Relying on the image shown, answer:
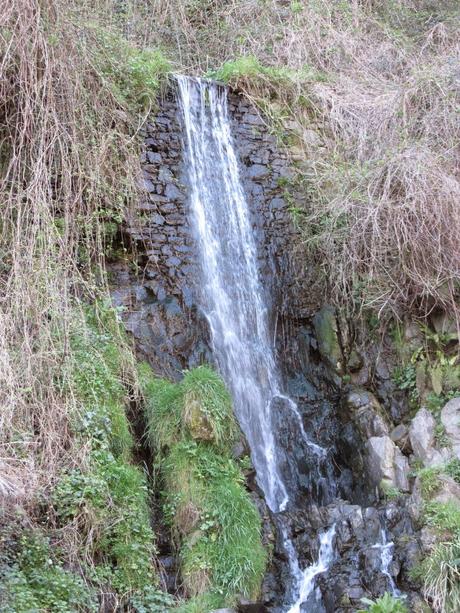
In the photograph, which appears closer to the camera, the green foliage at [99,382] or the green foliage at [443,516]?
the green foliage at [99,382]

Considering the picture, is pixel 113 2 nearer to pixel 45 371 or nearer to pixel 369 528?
pixel 45 371

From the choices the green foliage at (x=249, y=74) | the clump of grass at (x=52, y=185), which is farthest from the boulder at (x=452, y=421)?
the green foliage at (x=249, y=74)


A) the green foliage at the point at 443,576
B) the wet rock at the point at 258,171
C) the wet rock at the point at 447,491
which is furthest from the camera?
the wet rock at the point at 258,171

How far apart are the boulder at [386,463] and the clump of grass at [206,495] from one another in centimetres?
159

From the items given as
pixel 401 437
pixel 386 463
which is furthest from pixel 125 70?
pixel 386 463

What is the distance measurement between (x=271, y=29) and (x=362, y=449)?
6.63m

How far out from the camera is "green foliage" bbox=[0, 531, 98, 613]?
4.28 metres

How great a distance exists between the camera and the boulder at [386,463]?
676 centimetres

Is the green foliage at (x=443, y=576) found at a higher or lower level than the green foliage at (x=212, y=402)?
lower

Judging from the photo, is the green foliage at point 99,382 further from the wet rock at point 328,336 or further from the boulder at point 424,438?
the boulder at point 424,438

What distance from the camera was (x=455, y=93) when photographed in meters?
8.70

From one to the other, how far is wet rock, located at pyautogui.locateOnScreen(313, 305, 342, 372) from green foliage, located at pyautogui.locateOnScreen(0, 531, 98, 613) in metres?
3.95

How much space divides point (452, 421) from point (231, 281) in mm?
2633

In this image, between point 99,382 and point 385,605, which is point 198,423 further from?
point 385,605
